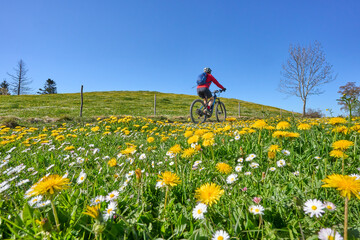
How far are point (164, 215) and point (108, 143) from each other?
3337 millimetres

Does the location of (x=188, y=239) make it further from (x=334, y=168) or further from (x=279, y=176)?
(x=334, y=168)

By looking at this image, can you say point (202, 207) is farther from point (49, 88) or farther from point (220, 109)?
point (49, 88)

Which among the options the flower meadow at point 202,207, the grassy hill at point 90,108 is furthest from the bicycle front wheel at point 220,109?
the flower meadow at point 202,207

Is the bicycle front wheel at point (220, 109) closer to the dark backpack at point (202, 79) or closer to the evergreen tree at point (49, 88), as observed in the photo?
the dark backpack at point (202, 79)

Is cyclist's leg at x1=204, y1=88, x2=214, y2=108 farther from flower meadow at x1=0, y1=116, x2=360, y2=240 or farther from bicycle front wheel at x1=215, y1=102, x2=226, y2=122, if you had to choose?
flower meadow at x1=0, y1=116, x2=360, y2=240

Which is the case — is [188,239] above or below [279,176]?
below

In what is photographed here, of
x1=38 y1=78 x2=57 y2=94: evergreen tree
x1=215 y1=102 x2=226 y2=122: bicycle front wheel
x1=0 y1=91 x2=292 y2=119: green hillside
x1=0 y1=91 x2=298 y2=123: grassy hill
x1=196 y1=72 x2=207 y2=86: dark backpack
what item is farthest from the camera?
x1=38 y1=78 x2=57 y2=94: evergreen tree

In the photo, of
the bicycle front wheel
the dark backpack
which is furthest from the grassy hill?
the dark backpack

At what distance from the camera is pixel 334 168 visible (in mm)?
1626

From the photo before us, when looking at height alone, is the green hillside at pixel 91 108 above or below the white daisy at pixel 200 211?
above

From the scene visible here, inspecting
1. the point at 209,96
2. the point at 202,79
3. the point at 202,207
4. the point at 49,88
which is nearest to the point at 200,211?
the point at 202,207

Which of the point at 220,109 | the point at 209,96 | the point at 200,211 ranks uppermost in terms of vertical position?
the point at 209,96

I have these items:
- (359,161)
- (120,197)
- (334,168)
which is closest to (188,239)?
(120,197)

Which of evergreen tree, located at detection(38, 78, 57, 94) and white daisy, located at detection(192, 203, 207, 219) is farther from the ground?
evergreen tree, located at detection(38, 78, 57, 94)
